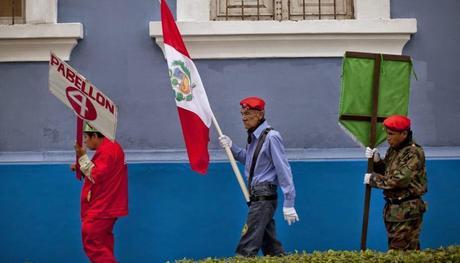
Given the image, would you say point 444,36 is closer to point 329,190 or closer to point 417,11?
point 417,11

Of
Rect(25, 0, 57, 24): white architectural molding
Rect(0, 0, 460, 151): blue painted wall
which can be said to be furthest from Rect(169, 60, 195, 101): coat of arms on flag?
Rect(25, 0, 57, 24): white architectural molding

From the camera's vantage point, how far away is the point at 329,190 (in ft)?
30.2

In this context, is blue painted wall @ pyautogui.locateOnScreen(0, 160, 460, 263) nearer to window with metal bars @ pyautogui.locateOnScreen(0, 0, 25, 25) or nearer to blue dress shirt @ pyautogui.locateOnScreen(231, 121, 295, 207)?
blue dress shirt @ pyautogui.locateOnScreen(231, 121, 295, 207)

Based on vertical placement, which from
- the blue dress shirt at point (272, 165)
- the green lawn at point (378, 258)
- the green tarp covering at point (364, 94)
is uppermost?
the green tarp covering at point (364, 94)

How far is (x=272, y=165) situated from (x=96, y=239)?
1730 millimetres

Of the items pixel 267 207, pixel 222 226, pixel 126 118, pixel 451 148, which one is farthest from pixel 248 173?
pixel 451 148

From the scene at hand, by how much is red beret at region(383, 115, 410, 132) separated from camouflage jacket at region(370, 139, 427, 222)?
0.18 meters

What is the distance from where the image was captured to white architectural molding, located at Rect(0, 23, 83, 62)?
365 inches

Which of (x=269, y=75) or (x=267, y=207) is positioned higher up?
(x=269, y=75)

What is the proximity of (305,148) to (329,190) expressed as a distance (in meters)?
0.50

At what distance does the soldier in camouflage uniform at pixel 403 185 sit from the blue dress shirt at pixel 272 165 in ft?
2.32

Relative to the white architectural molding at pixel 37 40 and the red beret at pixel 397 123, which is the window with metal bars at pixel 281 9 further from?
the red beret at pixel 397 123

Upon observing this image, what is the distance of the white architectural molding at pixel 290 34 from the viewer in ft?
30.4

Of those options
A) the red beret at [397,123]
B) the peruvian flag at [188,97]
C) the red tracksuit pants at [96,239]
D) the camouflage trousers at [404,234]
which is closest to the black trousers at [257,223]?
the peruvian flag at [188,97]
